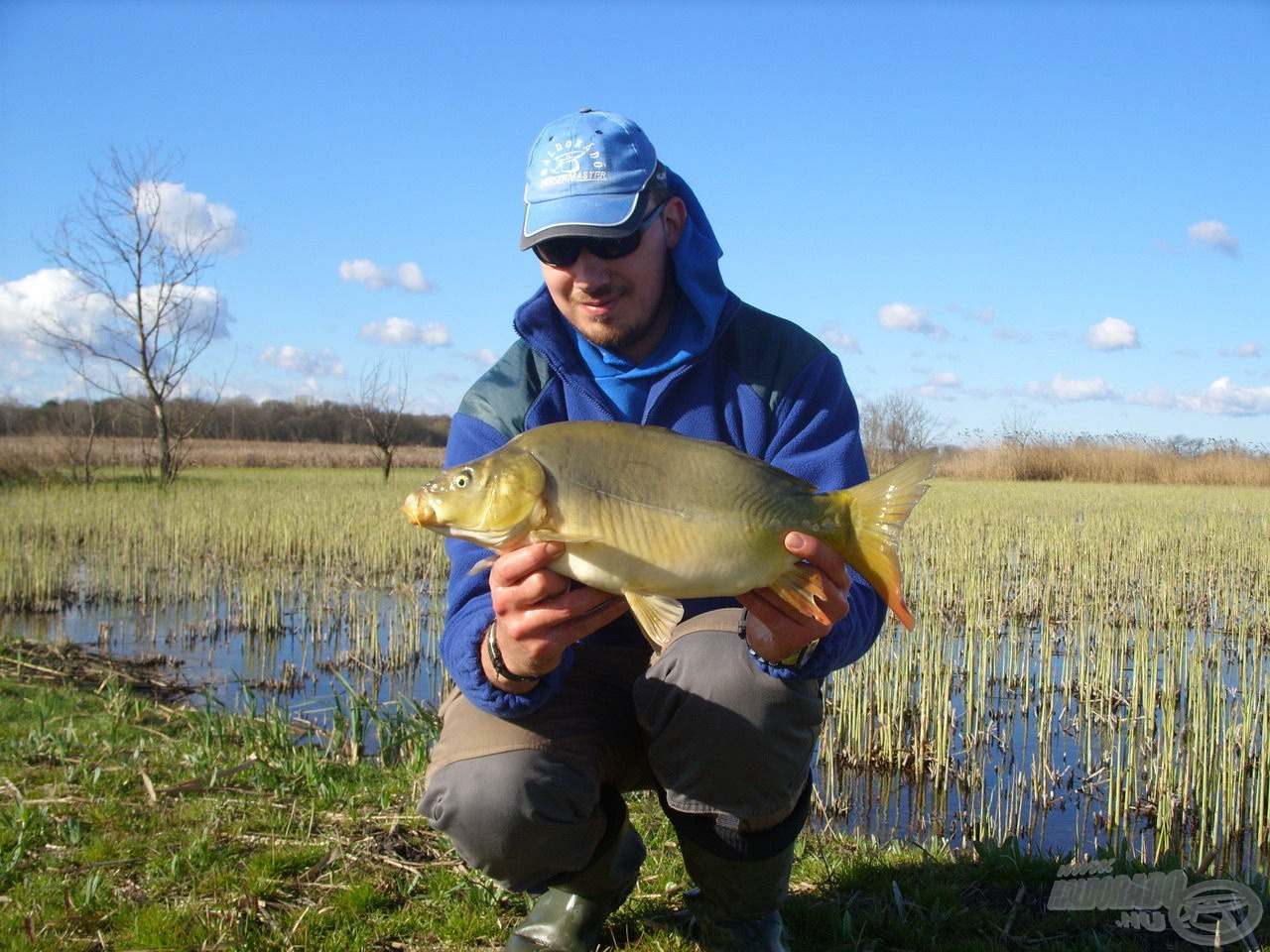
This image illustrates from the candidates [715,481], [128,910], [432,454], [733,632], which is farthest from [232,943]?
[432,454]

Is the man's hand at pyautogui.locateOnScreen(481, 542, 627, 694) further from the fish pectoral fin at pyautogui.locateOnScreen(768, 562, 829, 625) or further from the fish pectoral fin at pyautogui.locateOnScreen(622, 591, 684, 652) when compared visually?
the fish pectoral fin at pyautogui.locateOnScreen(768, 562, 829, 625)

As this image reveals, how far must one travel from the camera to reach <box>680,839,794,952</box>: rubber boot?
276 centimetres

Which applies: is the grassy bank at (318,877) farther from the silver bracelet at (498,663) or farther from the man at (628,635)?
the silver bracelet at (498,663)

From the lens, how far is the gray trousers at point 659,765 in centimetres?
261

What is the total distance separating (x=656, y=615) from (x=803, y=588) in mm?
393

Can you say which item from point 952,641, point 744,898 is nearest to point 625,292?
point 744,898

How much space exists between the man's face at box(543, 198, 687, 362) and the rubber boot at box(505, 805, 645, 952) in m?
1.58

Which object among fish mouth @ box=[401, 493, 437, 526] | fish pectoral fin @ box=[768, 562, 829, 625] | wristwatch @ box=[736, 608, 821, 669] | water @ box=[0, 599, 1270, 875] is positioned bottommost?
water @ box=[0, 599, 1270, 875]

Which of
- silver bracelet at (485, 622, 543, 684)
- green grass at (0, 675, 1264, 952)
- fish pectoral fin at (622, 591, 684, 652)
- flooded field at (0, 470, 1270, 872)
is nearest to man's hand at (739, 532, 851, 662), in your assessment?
fish pectoral fin at (622, 591, 684, 652)

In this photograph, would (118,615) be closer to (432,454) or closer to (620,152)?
(620,152)

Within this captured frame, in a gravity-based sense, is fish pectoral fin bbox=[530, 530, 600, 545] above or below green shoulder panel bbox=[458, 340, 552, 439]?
below

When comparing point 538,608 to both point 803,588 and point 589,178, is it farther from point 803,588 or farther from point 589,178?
point 589,178

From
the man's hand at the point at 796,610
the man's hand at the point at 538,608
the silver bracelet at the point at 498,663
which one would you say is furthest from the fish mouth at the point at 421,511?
the man's hand at the point at 796,610

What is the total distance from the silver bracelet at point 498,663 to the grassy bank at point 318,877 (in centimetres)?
101
